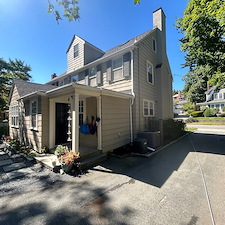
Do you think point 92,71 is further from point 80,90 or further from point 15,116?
point 15,116

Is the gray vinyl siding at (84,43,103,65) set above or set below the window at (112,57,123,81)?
above

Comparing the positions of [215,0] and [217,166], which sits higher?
[215,0]

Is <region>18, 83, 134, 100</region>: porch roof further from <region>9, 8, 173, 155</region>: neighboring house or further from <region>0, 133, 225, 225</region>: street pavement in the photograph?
<region>0, 133, 225, 225</region>: street pavement

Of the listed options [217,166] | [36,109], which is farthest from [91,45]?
[217,166]

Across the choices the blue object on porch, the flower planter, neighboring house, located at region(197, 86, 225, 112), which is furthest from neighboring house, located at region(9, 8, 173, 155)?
neighboring house, located at region(197, 86, 225, 112)

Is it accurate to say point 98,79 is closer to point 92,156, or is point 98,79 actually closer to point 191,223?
point 92,156

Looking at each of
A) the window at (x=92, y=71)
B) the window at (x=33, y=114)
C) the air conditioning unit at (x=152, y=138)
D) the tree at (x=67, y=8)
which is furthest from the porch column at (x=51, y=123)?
the air conditioning unit at (x=152, y=138)

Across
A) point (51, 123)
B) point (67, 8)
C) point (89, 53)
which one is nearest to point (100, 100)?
point (51, 123)

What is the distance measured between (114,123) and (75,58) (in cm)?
836

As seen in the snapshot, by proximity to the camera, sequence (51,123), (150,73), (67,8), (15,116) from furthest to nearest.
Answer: (150,73) → (15,116) → (51,123) → (67,8)

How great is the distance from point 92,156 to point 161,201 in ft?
10.3

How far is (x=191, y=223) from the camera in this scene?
2.23 metres

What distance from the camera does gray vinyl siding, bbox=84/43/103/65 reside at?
1091 cm

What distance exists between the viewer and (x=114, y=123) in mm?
6305
